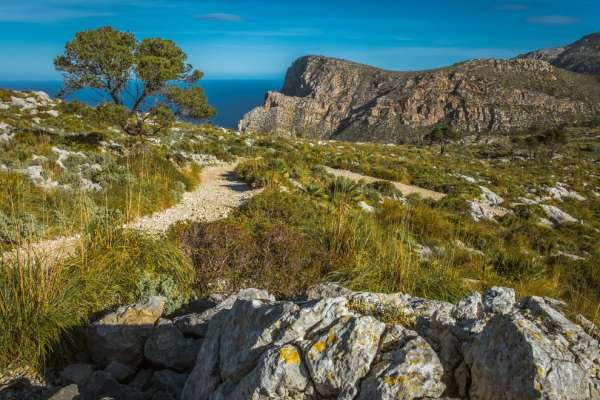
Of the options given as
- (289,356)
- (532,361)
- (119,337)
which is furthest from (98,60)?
(532,361)

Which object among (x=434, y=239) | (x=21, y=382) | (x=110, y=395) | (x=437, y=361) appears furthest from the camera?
(x=434, y=239)

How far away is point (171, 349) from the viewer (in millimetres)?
5117

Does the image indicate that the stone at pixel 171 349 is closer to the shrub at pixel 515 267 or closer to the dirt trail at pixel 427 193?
the shrub at pixel 515 267

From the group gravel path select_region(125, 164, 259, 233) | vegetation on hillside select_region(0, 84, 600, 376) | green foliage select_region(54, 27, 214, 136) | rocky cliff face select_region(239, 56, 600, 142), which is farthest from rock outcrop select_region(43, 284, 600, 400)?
rocky cliff face select_region(239, 56, 600, 142)

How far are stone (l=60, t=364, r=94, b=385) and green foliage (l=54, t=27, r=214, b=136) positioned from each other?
14.6m

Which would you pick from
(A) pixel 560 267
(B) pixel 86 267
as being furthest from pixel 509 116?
(B) pixel 86 267

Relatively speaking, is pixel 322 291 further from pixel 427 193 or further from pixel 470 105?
pixel 470 105

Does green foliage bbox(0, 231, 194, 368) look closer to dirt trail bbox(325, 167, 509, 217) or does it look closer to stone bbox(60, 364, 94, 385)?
stone bbox(60, 364, 94, 385)

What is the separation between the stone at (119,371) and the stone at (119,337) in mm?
196

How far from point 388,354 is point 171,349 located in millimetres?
3305

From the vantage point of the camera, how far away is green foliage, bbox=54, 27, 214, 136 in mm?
16875

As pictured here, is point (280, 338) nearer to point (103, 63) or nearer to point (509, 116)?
point (103, 63)

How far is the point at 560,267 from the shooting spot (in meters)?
12.5

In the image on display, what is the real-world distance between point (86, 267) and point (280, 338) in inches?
177
